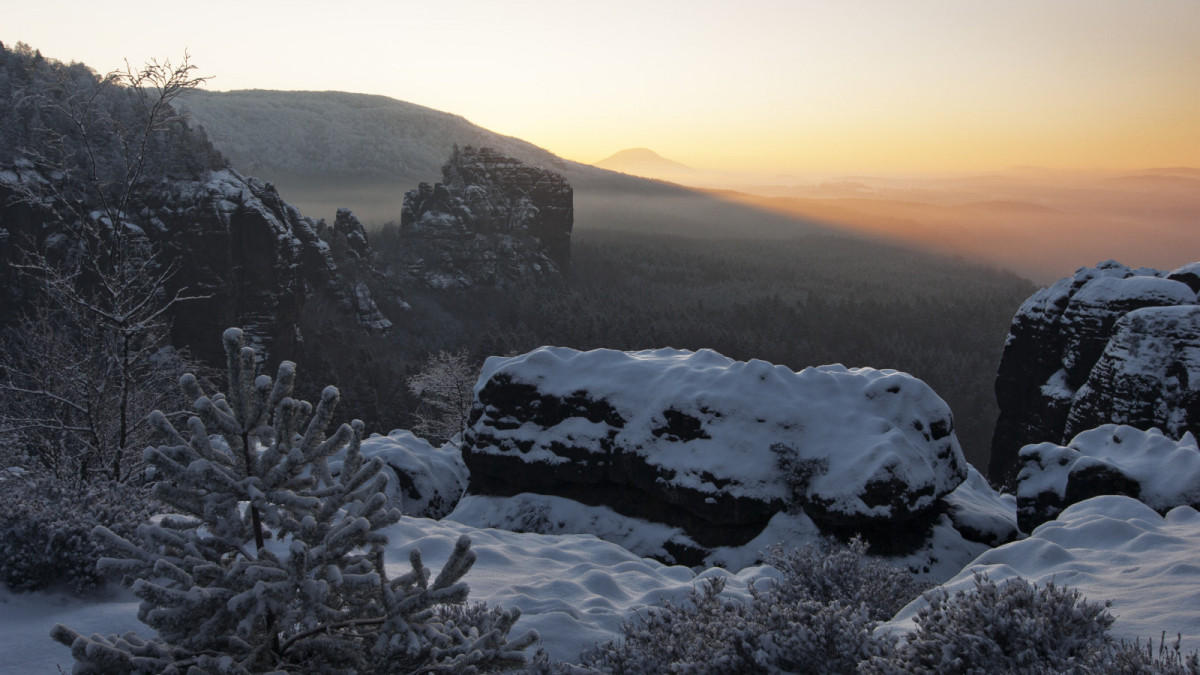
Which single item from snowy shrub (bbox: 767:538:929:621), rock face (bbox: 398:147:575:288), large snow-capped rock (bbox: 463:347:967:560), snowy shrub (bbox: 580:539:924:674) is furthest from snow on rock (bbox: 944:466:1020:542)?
rock face (bbox: 398:147:575:288)

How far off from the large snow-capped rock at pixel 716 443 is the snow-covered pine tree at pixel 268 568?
49.0 ft

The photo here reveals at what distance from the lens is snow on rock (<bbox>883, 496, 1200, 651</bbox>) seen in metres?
6.15

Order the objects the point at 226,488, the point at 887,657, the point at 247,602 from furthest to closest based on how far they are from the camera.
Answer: the point at 887,657 < the point at 226,488 < the point at 247,602

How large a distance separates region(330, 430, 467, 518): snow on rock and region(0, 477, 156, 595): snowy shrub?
46.0ft

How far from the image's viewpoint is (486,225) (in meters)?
104

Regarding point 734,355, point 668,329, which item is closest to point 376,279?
point 668,329

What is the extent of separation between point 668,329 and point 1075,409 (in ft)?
152

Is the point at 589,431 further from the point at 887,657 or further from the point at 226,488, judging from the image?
the point at 226,488

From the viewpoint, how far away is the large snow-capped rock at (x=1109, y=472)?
14716 mm

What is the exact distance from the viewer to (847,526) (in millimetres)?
17594

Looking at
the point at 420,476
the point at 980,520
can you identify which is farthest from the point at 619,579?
the point at 420,476

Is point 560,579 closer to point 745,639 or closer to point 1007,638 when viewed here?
point 745,639

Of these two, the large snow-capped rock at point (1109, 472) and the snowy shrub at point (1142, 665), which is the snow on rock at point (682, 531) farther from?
the snowy shrub at point (1142, 665)

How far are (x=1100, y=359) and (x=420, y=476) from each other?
2680 centimetres
